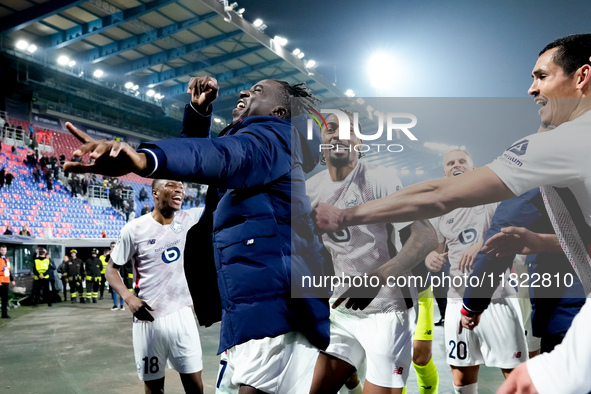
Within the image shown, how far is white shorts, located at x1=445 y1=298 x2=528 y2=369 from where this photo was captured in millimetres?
3711

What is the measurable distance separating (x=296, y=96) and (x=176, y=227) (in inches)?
84.3

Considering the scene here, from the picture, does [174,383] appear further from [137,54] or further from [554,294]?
[137,54]

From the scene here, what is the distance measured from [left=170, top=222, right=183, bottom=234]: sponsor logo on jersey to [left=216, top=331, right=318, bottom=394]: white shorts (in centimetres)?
225

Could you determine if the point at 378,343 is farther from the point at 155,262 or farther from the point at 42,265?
the point at 42,265

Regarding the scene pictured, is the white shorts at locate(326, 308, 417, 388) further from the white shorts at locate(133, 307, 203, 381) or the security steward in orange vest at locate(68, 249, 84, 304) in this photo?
the security steward in orange vest at locate(68, 249, 84, 304)

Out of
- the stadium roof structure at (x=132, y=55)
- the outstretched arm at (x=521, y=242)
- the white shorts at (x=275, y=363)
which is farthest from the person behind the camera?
the stadium roof structure at (x=132, y=55)

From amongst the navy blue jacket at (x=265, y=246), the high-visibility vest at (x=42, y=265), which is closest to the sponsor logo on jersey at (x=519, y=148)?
the navy blue jacket at (x=265, y=246)

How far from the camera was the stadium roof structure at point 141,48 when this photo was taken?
2012cm

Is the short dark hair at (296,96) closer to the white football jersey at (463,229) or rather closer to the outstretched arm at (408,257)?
the outstretched arm at (408,257)

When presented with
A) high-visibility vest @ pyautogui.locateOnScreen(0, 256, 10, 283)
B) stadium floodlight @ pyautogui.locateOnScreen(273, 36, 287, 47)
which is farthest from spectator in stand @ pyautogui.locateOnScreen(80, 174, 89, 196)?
stadium floodlight @ pyautogui.locateOnScreen(273, 36, 287, 47)

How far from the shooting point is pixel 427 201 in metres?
2.11

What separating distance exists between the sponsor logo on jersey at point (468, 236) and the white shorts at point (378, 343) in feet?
3.65

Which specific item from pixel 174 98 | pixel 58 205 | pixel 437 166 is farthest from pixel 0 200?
pixel 437 166

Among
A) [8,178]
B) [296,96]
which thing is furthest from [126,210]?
[296,96]
